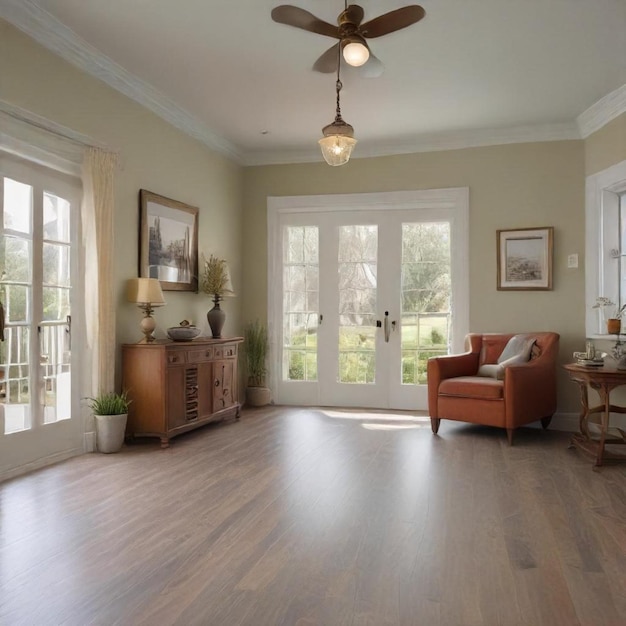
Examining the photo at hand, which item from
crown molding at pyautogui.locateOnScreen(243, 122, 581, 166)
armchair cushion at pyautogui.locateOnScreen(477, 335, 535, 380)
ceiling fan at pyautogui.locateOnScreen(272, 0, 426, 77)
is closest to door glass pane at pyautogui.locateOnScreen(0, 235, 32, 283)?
ceiling fan at pyautogui.locateOnScreen(272, 0, 426, 77)

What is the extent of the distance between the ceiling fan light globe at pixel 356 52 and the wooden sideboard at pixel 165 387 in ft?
8.58

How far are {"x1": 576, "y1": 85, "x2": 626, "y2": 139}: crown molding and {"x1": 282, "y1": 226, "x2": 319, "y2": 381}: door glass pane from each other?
298 cm

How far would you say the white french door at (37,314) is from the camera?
12.3 feet

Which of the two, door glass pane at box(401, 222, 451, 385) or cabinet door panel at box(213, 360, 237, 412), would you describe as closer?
cabinet door panel at box(213, 360, 237, 412)

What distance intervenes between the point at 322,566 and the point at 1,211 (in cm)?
296

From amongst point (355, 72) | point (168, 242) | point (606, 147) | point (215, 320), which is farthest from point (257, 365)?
point (606, 147)

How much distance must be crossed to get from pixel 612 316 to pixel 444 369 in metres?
1.64

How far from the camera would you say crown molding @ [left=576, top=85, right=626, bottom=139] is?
16.1 feet

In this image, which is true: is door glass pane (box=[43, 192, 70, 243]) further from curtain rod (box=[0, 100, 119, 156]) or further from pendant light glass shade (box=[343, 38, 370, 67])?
pendant light glass shade (box=[343, 38, 370, 67])

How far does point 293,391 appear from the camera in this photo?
678 centimetres

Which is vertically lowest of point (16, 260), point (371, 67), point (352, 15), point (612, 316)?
point (612, 316)

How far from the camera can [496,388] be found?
486 cm

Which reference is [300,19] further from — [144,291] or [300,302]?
[300,302]

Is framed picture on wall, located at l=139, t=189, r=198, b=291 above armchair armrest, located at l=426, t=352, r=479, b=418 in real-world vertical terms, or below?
above
